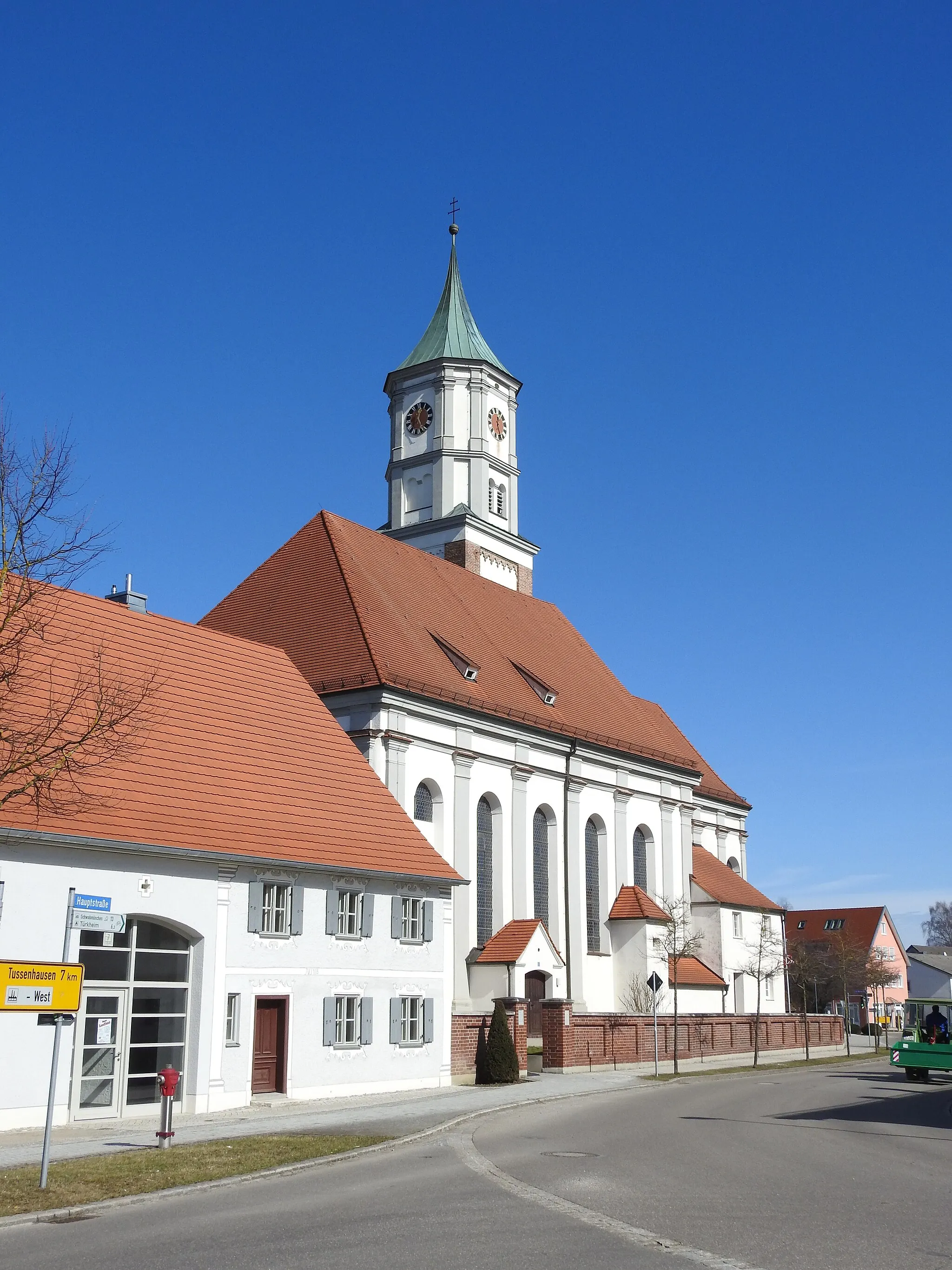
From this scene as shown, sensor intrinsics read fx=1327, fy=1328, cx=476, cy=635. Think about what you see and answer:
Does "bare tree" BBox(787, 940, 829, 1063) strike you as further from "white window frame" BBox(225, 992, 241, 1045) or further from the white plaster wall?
"white window frame" BBox(225, 992, 241, 1045)

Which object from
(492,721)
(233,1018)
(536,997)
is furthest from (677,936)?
(233,1018)

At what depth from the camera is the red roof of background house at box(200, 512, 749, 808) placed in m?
38.0

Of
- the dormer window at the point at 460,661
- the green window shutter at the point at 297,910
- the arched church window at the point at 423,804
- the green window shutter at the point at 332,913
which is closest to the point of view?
the green window shutter at the point at 297,910

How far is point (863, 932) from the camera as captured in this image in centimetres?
10212

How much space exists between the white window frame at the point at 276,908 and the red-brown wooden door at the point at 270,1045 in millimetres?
1294

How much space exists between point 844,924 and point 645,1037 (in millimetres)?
68638

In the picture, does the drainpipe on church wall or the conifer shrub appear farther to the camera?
the drainpipe on church wall

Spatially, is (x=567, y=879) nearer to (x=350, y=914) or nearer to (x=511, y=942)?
(x=511, y=942)

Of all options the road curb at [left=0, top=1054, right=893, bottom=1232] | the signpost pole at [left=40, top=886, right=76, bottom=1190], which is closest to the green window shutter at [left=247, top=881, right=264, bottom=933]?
the road curb at [left=0, top=1054, right=893, bottom=1232]

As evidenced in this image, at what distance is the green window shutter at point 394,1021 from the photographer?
28.5 m

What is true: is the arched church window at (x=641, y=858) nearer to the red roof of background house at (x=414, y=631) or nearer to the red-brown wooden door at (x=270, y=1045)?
the red roof of background house at (x=414, y=631)

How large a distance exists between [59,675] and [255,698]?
5.84 m

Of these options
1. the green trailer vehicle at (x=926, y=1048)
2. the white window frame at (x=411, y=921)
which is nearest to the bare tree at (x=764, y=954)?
the green trailer vehicle at (x=926, y=1048)

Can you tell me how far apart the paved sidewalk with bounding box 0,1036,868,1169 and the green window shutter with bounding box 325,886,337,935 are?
3293 mm
